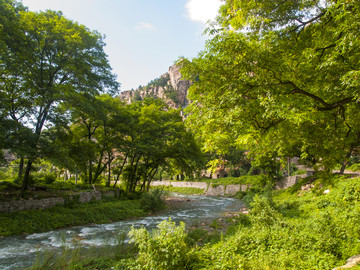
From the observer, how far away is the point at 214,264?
14.4 ft

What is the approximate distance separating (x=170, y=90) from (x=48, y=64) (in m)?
77.6

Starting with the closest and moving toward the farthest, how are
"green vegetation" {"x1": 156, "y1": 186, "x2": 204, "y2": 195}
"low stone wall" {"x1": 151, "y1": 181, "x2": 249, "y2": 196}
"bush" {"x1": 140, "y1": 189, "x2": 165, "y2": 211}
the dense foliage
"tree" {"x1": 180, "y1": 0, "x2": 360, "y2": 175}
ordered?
"tree" {"x1": 180, "y1": 0, "x2": 360, "y2": 175} → the dense foliage → "bush" {"x1": 140, "y1": 189, "x2": 165, "y2": 211} → "low stone wall" {"x1": 151, "y1": 181, "x2": 249, "y2": 196} → "green vegetation" {"x1": 156, "y1": 186, "x2": 204, "y2": 195}

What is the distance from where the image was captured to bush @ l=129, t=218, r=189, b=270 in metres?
3.98

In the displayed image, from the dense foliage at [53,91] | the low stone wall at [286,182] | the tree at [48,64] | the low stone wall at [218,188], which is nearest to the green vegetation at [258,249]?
the dense foliage at [53,91]

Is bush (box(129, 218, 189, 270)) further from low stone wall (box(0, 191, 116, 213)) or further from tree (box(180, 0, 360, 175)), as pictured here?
low stone wall (box(0, 191, 116, 213))

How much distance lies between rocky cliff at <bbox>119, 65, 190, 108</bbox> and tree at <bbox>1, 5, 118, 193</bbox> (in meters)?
61.2

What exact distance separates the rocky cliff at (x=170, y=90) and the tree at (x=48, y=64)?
61197 millimetres

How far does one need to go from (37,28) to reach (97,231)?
448 inches

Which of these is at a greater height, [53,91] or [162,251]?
[53,91]

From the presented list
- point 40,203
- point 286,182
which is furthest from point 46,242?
point 286,182

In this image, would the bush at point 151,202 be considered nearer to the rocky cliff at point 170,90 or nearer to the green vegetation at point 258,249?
the green vegetation at point 258,249

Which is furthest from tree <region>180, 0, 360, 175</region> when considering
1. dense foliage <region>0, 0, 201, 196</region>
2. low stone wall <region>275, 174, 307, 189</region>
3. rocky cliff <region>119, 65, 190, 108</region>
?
rocky cliff <region>119, 65, 190, 108</region>

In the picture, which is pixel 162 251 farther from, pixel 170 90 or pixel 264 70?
pixel 170 90

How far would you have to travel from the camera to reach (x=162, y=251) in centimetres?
413
